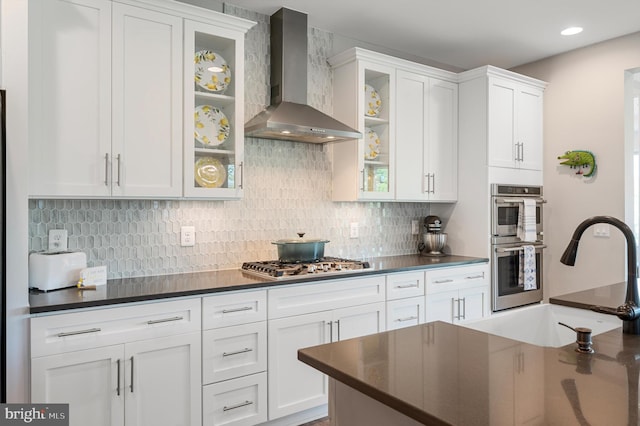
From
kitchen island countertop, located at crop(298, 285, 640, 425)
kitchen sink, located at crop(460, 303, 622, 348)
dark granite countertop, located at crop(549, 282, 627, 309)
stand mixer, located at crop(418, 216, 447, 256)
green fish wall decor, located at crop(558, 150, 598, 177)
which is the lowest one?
kitchen sink, located at crop(460, 303, 622, 348)

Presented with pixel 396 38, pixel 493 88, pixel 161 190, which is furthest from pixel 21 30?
pixel 493 88

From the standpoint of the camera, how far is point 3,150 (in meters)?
1.93

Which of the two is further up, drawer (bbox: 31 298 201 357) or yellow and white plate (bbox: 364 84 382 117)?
yellow and white plate (bbox: 364 84 382 117)

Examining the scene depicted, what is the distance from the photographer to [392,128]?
3.54 meters

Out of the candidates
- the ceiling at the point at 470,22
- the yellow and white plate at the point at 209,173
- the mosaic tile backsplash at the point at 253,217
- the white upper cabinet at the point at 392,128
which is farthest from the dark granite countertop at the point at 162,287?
the ceiling at the point at 470,22

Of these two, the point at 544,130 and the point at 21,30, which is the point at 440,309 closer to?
the point at 544,130

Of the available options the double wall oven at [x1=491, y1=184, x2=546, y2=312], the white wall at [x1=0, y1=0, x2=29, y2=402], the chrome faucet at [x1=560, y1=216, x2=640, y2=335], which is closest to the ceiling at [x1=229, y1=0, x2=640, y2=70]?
the double wall oven at [x1=491, y1=184, x2=546, y2=312]

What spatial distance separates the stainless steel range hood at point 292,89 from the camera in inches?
117

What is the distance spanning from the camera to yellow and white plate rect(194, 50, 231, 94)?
2.74 metres

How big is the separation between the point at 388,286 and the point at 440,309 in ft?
1.92

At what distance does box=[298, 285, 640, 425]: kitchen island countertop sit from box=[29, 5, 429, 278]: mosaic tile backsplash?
175 centimetres

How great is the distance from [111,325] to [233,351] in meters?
0.66

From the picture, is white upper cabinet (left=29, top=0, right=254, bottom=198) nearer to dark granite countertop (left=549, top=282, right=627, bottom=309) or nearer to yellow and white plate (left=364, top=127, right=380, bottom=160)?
yellow and white plate (left=364, top=127, right=380, bottom=160)

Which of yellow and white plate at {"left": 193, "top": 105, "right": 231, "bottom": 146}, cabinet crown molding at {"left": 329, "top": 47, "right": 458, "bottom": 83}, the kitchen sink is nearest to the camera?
the kitchen sink
